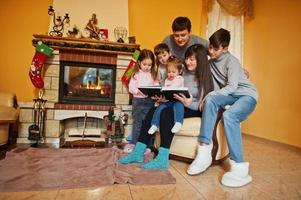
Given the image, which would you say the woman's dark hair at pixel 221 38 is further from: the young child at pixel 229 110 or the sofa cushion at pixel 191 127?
the sofa cushion at pixel 191 127

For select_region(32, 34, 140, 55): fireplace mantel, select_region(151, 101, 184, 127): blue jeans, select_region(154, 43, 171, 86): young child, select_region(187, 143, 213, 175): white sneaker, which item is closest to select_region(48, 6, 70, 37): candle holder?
select_region(32, 34, 140, 55): fireplace mantel

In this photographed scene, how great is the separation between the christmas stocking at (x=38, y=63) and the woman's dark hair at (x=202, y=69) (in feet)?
5.35

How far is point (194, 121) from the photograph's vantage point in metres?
1.66

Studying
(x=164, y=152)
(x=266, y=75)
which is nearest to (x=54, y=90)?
(x=164, y=152)

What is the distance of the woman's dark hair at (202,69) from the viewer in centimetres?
164

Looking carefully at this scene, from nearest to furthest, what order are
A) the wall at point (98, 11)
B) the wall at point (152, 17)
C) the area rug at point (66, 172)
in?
the area rug at point (66, 172) → the wall at point (98, 11) → the wall at point (152, 17)

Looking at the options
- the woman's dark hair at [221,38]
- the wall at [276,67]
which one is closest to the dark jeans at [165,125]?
the woman's dark hair at [221,38]

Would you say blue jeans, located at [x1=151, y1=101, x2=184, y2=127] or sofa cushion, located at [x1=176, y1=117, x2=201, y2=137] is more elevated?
blue jeans, located at [x1=151, y1=101, x2=184, y2=127]

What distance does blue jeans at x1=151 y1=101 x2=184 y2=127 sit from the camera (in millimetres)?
1618

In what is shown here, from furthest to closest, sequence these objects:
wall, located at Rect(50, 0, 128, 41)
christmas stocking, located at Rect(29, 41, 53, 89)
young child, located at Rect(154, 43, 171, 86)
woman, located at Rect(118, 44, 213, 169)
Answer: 1. wall, located at Rect(50, 0, 128, 41)
2. christmas stocking, located at Rect(29, 41, 53, 89)
3. young child, located at Rect(154, 43, 171, 86)
4. woman, located at Rect(118, 44, 213, 169)

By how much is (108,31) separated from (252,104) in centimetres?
205

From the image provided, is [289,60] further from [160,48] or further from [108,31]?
[108,31]

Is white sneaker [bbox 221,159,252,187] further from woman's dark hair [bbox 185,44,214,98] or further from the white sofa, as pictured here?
woman's dark hair [bbox 185,44,214,98]

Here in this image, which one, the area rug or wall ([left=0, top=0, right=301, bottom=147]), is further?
wall ([left=0, top=0, right=301, bottom=147])
